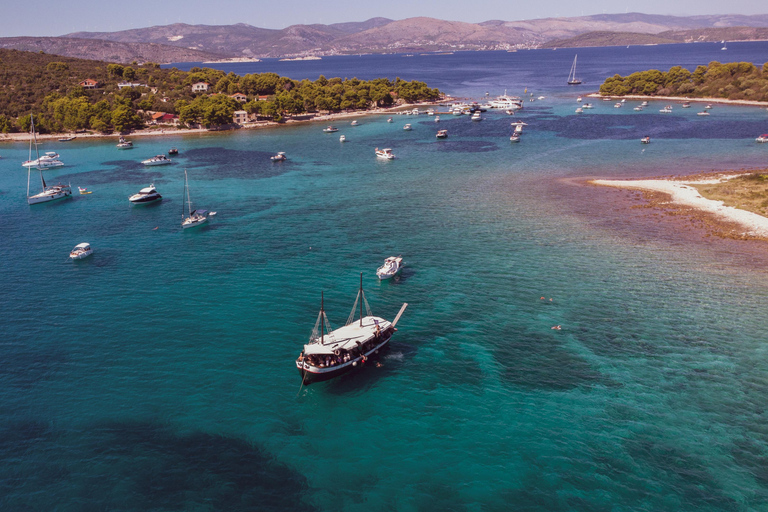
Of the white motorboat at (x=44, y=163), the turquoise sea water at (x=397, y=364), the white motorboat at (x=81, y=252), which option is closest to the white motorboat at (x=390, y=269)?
the turquoise sea water at (x=397, y=364)

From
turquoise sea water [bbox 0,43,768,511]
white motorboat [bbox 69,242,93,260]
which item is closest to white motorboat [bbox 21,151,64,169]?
turquoise sea water [bbox 0,43,768,511]

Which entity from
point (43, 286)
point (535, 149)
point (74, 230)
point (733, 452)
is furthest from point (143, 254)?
point (535, 149)

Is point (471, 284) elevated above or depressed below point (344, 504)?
above

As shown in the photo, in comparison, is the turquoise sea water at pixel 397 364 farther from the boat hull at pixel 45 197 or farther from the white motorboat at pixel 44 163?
the white motorboat at pixel 44 163

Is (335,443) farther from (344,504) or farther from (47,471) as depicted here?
(47,471)

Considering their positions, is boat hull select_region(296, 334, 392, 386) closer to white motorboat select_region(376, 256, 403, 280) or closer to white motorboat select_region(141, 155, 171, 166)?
white motorboat select_region(376, 256, 403, 280)

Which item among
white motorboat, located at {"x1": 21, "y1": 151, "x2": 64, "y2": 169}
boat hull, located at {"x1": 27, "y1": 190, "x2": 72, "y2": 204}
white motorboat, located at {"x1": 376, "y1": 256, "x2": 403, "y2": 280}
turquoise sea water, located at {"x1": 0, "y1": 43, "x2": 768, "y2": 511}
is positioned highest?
white motorboat, located at {"x1": 21, "y1": 151, "x2": 64, "y2": 169}
